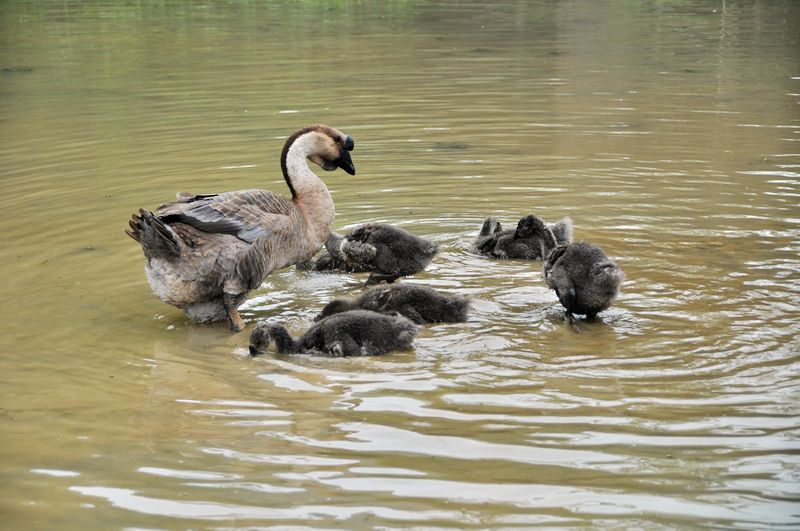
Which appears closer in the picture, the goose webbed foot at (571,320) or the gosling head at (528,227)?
the goose webbed foot at (571,320)

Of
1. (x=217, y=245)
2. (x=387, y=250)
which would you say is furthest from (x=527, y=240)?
(x=217, y=245)

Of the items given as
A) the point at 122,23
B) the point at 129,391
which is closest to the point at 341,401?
the point at 129,391

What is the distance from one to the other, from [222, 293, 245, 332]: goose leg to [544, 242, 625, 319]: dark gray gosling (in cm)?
208

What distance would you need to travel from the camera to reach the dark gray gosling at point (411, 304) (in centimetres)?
703

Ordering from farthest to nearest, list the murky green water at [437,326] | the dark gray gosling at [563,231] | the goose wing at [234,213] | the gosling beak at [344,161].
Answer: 1. the dark gray gosling at [563,231]
2. the gosling beak at [344,161]
3. the goose wing at [234,213]
4. the murky green water at [437,326]

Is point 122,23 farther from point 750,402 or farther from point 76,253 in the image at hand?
point 750,402

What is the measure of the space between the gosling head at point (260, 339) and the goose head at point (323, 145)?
1.74 meters

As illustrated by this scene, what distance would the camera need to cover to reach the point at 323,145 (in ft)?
26.7

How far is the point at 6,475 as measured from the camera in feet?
16.7

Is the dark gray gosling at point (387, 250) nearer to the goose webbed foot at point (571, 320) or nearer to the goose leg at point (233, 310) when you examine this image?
the goose leg at point (233, 310)

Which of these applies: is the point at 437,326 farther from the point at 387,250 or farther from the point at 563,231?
the point at 563,231

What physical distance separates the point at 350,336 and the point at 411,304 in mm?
709

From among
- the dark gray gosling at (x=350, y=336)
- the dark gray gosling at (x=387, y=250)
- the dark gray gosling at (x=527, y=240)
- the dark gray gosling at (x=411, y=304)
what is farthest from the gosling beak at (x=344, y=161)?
the dark gray gosling at (x=350, y=336)

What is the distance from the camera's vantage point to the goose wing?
7.22 metres
